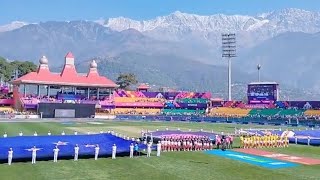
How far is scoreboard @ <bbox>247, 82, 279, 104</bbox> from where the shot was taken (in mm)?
110281

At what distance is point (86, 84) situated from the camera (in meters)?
115

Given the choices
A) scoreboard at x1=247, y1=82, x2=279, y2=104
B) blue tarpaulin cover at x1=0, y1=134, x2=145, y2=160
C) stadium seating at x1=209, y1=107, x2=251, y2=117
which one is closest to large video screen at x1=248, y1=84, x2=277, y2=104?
scoreboard at x1=247, y1=82, x2=279, y2=104

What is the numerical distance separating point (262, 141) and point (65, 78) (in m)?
81.5

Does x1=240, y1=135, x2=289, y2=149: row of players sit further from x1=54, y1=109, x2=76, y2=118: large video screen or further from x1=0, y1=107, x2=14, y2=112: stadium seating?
x1=0, y1=107, x2=14, y2=112: stadium seating

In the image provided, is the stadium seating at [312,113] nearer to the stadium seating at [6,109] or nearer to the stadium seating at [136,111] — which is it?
the stadium seating at [136,111]

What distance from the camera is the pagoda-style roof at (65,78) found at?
359 ft

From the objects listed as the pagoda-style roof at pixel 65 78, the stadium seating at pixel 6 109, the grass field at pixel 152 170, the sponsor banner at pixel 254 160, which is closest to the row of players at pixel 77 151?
the grass field at pixel 152 170

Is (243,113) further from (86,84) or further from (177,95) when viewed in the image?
(86,84)

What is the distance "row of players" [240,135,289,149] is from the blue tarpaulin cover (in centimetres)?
1179

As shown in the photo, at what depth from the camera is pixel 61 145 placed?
31688 mm

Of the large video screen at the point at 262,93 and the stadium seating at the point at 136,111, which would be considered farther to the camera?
the stadium seating at the point at 136,111

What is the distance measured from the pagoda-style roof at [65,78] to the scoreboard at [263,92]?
37175mm

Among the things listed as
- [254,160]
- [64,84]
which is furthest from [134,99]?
[254,160]

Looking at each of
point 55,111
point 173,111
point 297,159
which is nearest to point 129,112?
point 173,111
